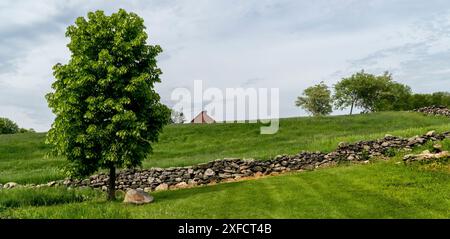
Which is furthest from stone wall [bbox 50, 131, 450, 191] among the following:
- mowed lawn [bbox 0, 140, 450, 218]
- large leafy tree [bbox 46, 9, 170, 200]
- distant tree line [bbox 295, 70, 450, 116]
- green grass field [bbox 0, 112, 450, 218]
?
distant tree line [bbox 295, 70, 450, 116]

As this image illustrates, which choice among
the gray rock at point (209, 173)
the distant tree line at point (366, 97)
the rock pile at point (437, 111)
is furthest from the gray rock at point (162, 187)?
the distant tree line at point (366, 97)

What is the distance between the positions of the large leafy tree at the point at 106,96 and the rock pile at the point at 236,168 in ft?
19.3

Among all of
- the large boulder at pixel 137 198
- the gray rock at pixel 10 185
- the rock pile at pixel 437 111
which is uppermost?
the rock pile at pixel 437 111

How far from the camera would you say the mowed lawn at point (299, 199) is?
14602 mm

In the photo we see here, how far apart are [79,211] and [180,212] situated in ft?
11.3

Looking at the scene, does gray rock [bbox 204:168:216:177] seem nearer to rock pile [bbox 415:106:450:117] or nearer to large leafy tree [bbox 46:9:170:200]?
large leafy tree [bbox 46:9:170:200]

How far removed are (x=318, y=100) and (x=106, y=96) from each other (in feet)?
262

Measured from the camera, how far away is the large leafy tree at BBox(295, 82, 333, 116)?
310 ft

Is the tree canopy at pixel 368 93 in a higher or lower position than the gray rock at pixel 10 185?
higher

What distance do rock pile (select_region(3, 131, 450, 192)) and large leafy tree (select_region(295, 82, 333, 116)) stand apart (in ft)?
222

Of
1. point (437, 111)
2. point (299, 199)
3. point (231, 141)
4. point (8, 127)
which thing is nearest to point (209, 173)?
point (299, 199)

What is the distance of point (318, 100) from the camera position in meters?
95.7

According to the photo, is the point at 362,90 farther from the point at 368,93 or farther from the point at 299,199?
the point at 299,199

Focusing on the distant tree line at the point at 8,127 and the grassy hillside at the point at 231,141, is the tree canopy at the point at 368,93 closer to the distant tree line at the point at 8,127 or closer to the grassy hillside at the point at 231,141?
the grassy hillside at the point at 231,141
